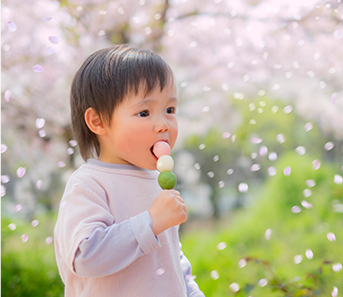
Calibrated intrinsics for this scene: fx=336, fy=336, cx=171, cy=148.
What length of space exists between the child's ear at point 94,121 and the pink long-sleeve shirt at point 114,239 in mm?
73

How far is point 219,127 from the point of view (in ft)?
8.33

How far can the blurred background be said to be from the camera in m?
2.01

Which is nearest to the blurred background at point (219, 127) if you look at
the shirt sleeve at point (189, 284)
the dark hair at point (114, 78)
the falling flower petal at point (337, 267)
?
the falling flower petal at point (337, 267)

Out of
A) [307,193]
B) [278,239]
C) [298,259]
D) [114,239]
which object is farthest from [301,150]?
[114,239]

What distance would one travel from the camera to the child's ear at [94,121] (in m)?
0.74

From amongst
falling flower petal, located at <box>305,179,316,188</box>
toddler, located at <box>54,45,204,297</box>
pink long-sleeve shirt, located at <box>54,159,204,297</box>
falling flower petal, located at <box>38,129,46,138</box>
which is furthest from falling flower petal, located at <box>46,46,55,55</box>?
falling flower petal, located at <box>305,179,316,188</box>

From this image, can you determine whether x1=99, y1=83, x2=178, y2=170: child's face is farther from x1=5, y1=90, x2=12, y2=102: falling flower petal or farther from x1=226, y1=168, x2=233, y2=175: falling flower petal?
x1=226, y1=168, x2=233, y2=175: falling flower petal

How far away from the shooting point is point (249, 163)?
101 inches

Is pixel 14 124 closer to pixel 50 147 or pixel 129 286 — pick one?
pixel 50 147

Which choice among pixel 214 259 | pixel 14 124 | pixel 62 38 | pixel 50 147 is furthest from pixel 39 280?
pixel 62 38

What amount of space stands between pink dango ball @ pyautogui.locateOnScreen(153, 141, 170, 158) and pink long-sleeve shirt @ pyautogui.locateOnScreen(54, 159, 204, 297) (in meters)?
0.09

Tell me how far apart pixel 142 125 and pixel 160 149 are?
61mm

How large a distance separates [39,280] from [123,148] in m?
1.69

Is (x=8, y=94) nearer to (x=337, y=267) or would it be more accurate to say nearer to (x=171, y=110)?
(x=171, y=110)
